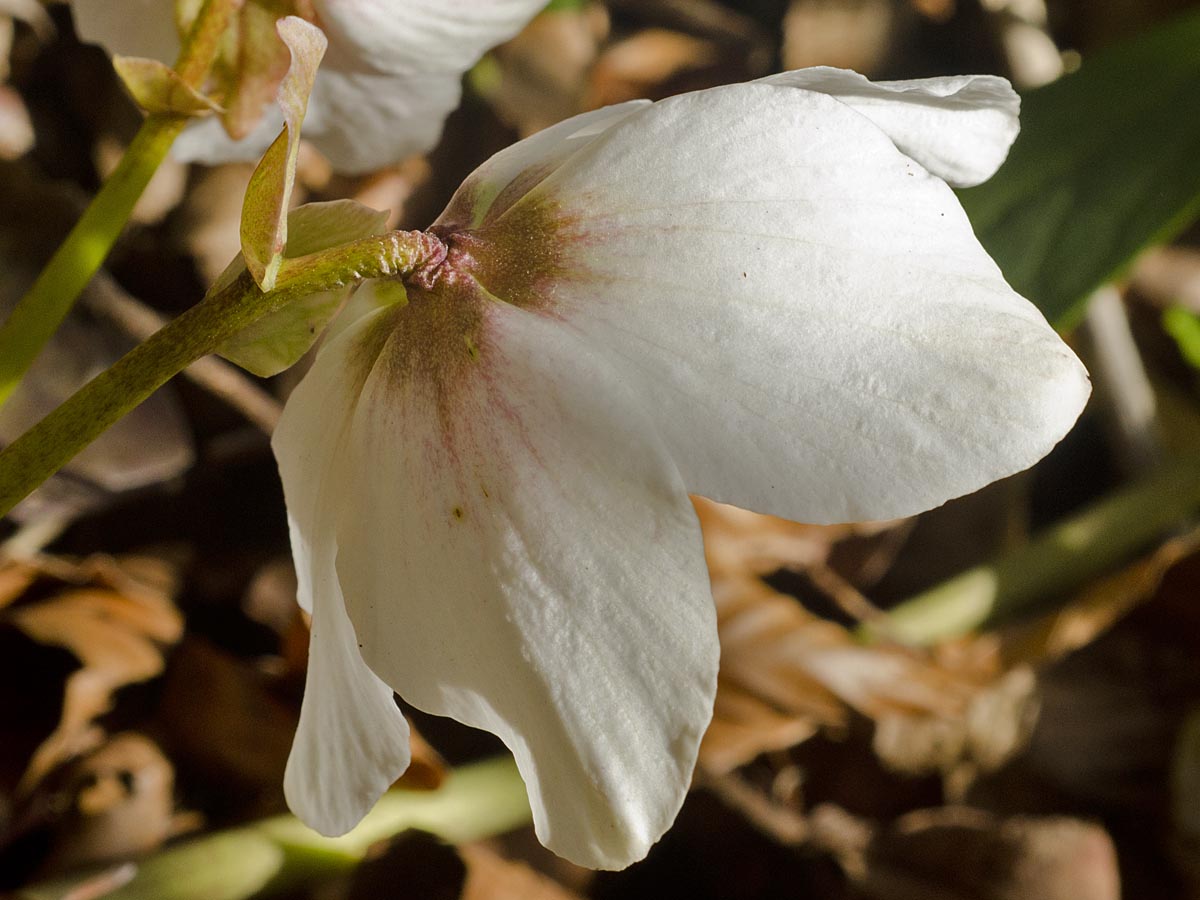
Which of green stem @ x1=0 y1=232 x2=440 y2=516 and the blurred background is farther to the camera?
the blurred background

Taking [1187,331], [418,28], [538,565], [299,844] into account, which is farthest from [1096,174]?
[299,844]

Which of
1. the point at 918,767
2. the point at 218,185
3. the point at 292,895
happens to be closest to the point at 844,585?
the point at 918,767

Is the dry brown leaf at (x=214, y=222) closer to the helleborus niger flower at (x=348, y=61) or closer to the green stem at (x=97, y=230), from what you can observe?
the helleborus niger flower at (x=348, y=61)

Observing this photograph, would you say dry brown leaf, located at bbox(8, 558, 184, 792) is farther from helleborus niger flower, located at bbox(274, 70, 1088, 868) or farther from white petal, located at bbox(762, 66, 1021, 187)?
white petal, located at bbox(762, 66, 1021, 187)

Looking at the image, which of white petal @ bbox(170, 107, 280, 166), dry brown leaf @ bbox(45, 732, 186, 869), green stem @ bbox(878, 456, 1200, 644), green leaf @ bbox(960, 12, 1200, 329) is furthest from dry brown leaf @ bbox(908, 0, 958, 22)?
dry brown leaf @ bbox(45, 732, 186, 869)

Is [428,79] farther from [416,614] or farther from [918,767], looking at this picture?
[918,767]

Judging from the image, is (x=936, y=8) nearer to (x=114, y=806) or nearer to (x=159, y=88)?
(x=159, y=88)
